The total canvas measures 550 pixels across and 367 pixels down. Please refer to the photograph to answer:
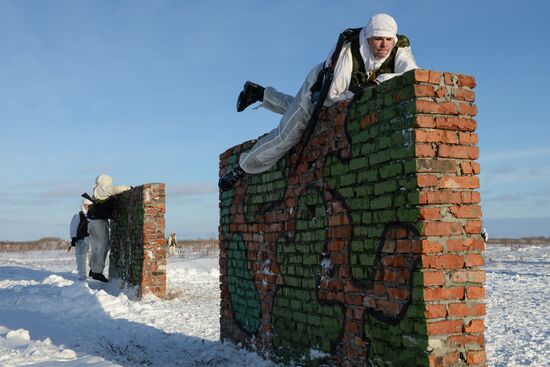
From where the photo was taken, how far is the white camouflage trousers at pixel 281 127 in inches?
171

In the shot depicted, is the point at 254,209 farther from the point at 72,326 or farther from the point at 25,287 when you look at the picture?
the point at 25,287

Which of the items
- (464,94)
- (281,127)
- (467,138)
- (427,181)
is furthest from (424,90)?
(281,127)

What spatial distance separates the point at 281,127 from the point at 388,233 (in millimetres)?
1698

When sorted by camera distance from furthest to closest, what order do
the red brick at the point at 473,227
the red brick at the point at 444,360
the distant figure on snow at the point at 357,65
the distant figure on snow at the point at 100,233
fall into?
the distant figure on snow at the point at 100,233, the distant figure on snow at the point at 357,65, the red brick at the point at 473,227, the red brick at the point at 444,360

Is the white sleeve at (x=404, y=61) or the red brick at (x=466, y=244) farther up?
the white sleeve at (x=404, y=61)

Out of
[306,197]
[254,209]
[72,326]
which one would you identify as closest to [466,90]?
[306,197]

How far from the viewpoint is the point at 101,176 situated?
12.7m

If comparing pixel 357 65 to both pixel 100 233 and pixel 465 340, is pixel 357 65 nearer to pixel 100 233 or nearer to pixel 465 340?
pixel 465 340

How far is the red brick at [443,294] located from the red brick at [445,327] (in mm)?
132

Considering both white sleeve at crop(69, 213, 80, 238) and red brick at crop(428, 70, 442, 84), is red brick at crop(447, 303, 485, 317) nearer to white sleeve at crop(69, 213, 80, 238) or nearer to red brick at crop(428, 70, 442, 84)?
red brick at crop(428, 70, 442, 84)

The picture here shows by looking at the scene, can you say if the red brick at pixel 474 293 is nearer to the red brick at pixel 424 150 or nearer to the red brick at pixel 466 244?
the red brick at pixel 466 244

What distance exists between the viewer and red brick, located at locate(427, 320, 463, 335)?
9.98 feet

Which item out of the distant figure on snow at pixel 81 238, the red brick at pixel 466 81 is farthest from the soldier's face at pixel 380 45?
the distant figure on snow at pixel 81 238

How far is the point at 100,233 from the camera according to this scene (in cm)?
1282
